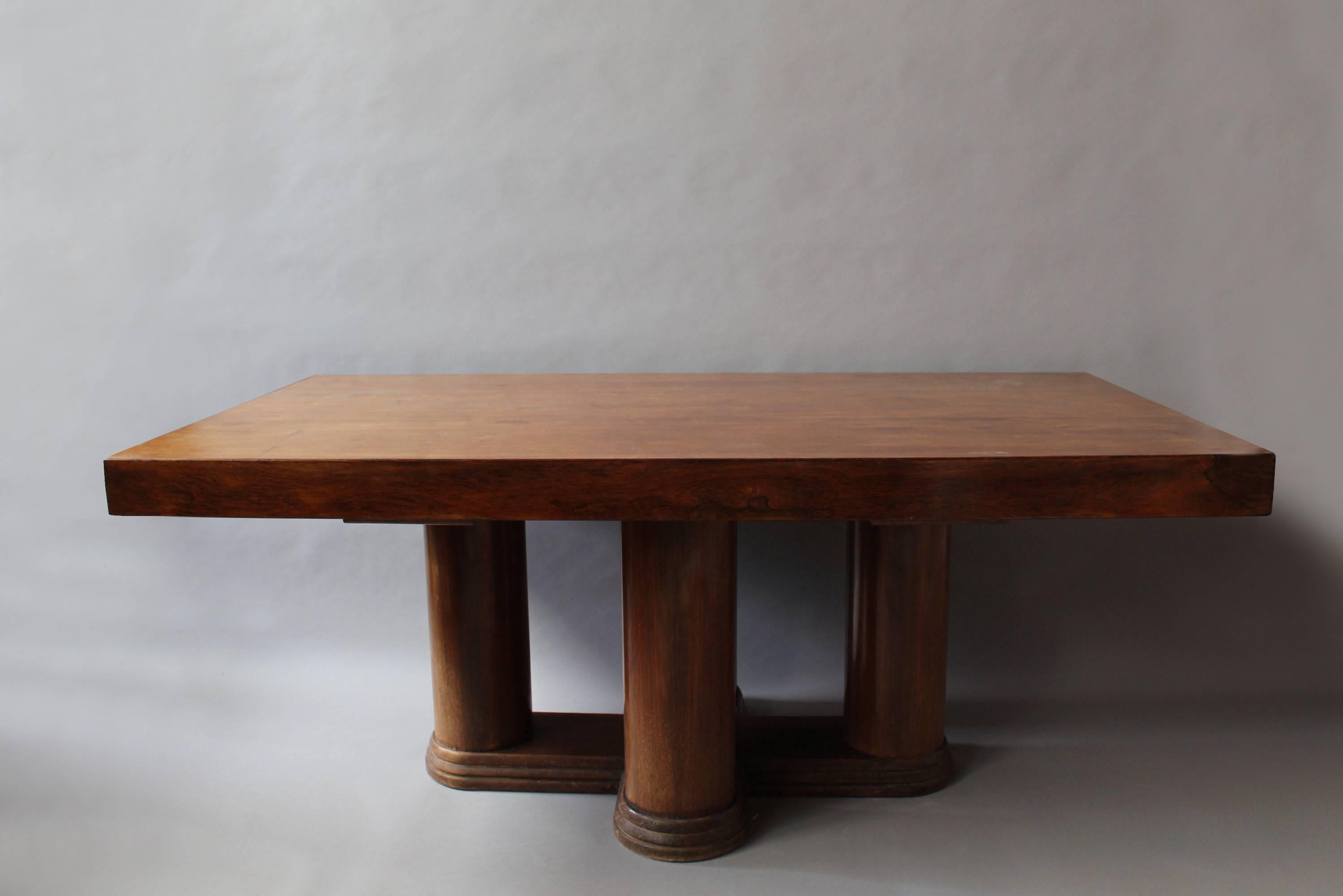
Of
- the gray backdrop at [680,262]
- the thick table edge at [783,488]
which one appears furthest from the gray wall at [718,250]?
the thick table edge at [783,488]

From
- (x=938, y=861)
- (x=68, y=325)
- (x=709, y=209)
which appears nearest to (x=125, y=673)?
(x=68, y=325)

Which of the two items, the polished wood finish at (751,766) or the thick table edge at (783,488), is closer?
the thick table edge at (783,488)

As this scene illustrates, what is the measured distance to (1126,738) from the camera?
2.01m

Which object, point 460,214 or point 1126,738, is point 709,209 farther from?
point 1126,738

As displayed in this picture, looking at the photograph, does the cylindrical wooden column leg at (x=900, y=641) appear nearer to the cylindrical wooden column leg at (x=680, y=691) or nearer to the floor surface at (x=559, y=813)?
the floor surface at (x=559, y=813)

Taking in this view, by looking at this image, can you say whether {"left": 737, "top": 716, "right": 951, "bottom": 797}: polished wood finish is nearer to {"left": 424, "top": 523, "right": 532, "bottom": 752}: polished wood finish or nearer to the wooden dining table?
the wooden dining table

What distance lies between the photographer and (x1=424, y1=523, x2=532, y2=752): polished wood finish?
5.91 feet

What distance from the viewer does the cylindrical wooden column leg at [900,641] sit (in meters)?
1.77

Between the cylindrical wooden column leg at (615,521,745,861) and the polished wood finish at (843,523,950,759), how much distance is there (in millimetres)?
285

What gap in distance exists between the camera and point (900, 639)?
5.86 feet

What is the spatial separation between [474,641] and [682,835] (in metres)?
0.48

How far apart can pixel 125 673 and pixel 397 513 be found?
4.45 ft

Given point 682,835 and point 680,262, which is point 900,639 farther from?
point 680,262

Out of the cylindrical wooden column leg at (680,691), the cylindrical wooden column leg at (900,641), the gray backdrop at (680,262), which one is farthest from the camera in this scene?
the gray backdrop at (680,262)
